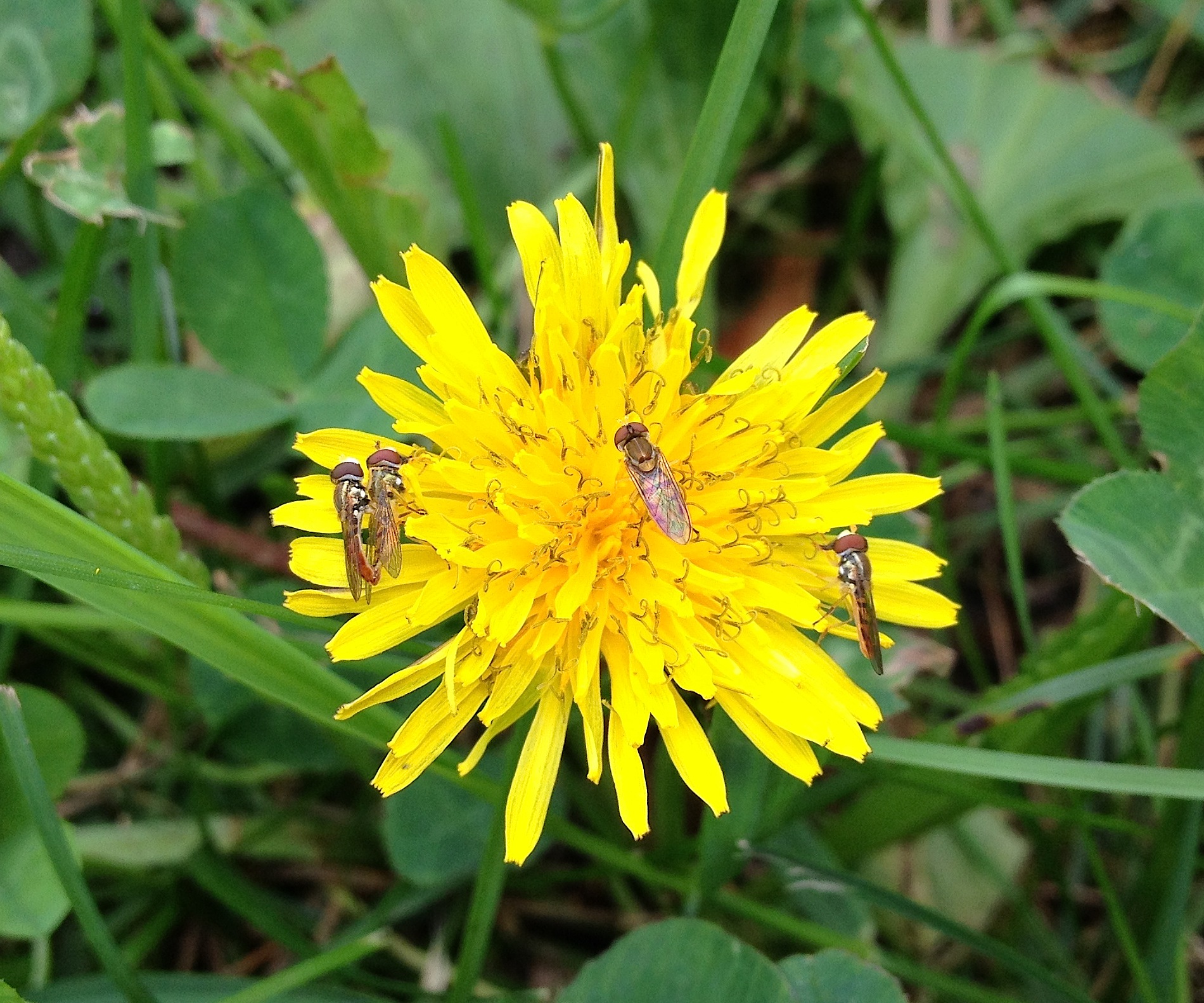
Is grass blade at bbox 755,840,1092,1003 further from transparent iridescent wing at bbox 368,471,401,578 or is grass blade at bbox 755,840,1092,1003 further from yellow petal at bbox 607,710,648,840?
transparent iridescent wing at bbox 368,471,401,578

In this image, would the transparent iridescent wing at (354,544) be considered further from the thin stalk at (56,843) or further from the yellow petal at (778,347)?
the yellow petal at (778,347)

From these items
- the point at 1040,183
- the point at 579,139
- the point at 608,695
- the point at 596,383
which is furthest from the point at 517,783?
the point at 1040,183

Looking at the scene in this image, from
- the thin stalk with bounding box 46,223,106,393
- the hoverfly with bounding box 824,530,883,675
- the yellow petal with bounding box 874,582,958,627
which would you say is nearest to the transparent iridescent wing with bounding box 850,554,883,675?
the hoverfly with bounding box 824,530,883,675

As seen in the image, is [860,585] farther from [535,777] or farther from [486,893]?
[486,893]

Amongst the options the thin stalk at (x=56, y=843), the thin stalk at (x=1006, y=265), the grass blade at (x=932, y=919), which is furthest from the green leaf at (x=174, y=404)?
the thin stalk at (x=1006, y=265)

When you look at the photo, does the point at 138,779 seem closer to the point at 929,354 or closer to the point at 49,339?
the point at 49,339

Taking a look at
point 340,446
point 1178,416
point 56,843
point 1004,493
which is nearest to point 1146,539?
point 1178,416
